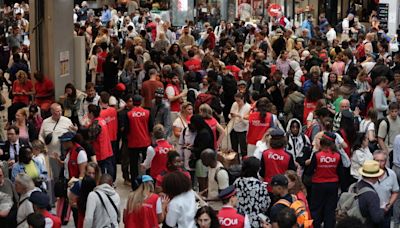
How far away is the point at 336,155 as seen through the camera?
1105 cm

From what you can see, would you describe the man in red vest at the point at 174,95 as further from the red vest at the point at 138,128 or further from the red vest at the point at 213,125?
the red vest at the point at 213,125

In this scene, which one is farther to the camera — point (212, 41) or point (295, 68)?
point (212, 41)

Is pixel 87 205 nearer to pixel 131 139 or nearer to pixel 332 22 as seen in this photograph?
pixel 131 139

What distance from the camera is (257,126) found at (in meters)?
13.6

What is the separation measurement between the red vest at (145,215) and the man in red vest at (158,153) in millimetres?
2609

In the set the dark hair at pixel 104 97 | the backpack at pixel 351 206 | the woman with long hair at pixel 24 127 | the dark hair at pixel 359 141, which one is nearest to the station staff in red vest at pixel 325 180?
the dark hair at pixel 359 141

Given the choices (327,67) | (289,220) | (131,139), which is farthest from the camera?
(327,67)

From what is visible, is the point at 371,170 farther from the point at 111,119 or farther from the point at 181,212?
the point at 111,119

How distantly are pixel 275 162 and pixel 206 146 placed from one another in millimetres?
2011

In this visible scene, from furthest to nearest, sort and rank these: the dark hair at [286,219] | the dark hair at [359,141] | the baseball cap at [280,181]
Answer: the dark hair at [359,141] < the baseball cap at [280,181] < the dark hair at [286,219]

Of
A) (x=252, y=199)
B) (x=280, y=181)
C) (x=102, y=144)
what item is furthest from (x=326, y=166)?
(x=102, y=144)

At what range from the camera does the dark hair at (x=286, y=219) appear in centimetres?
820

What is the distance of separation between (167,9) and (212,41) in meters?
15.3

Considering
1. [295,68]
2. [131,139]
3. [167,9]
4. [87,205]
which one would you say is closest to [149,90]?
[131,139]
